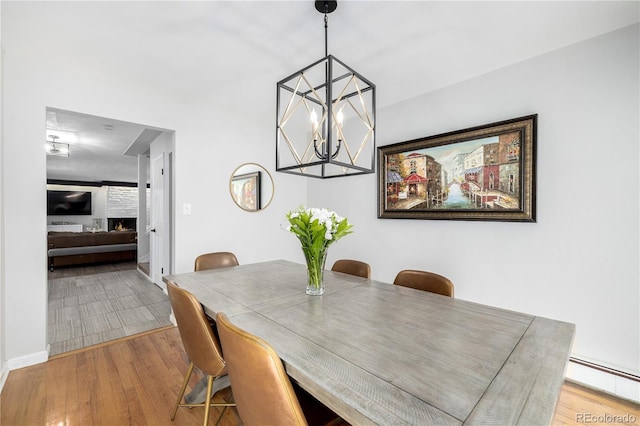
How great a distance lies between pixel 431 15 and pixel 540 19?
0.69 m

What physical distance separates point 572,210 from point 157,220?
4.98m

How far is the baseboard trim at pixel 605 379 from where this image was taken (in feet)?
5.72

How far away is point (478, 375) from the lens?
0.82 metres

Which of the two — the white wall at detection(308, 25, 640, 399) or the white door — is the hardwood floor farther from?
the white door

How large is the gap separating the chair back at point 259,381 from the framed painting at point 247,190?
8.40 ft

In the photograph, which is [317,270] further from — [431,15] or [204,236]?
[204,236]

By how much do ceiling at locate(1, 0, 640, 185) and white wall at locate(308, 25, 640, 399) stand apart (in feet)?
0.60

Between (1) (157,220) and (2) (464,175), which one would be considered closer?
(2) (464,175)

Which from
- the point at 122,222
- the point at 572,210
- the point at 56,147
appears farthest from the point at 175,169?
the point at 122,222

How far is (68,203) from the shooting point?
9.25m

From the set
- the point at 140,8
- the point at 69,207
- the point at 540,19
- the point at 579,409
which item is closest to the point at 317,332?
the point at 579,409

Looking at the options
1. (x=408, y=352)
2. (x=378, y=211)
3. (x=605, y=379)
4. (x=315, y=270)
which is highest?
(x=378, y=211)

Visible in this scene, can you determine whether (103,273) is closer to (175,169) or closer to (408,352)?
(175,169)

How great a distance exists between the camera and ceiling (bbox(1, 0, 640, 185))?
1634 millimetres
